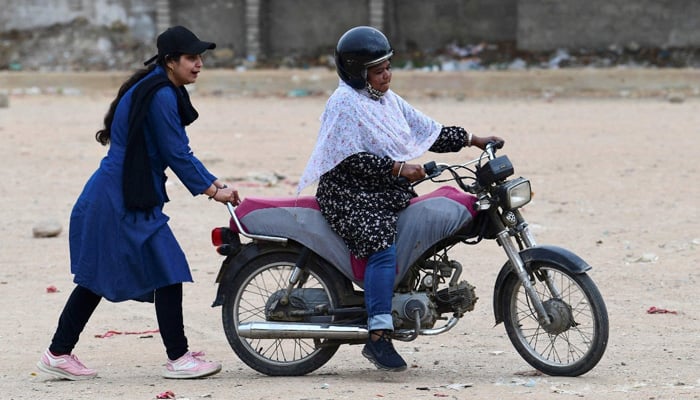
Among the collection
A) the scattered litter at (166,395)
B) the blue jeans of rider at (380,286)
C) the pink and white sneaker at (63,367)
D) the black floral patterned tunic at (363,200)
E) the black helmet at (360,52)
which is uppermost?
the black helmet at (360,52)

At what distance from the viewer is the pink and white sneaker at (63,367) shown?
18.3ft

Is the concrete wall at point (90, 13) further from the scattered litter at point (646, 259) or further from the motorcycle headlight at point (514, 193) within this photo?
the motorcycle headlight at point (514, 193)

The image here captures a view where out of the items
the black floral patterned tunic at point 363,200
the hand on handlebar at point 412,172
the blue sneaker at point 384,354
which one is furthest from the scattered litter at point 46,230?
the hand on handlebar at point 412,172

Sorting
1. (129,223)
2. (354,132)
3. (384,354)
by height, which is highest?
(354,132)

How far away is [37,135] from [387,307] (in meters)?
12.4

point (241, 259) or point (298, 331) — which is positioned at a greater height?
point (241, 259)

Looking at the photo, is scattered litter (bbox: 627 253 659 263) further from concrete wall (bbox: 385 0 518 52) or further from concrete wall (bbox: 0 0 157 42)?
concrete wall (bbox: 0 0 157 42)

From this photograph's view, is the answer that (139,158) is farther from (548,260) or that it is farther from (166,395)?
(548,260)

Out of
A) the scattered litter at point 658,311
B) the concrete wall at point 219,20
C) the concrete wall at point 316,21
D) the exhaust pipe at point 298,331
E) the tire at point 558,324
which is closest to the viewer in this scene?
the tire at point 558,324

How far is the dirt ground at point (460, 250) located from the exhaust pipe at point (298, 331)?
188 millimetres

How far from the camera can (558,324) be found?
17.7ft

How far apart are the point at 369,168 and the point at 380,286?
1.60 feet

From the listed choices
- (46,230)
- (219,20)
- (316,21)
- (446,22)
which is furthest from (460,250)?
(219,20)

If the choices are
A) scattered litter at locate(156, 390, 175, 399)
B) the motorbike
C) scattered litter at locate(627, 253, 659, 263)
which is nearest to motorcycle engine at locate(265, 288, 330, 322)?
the motorbike
